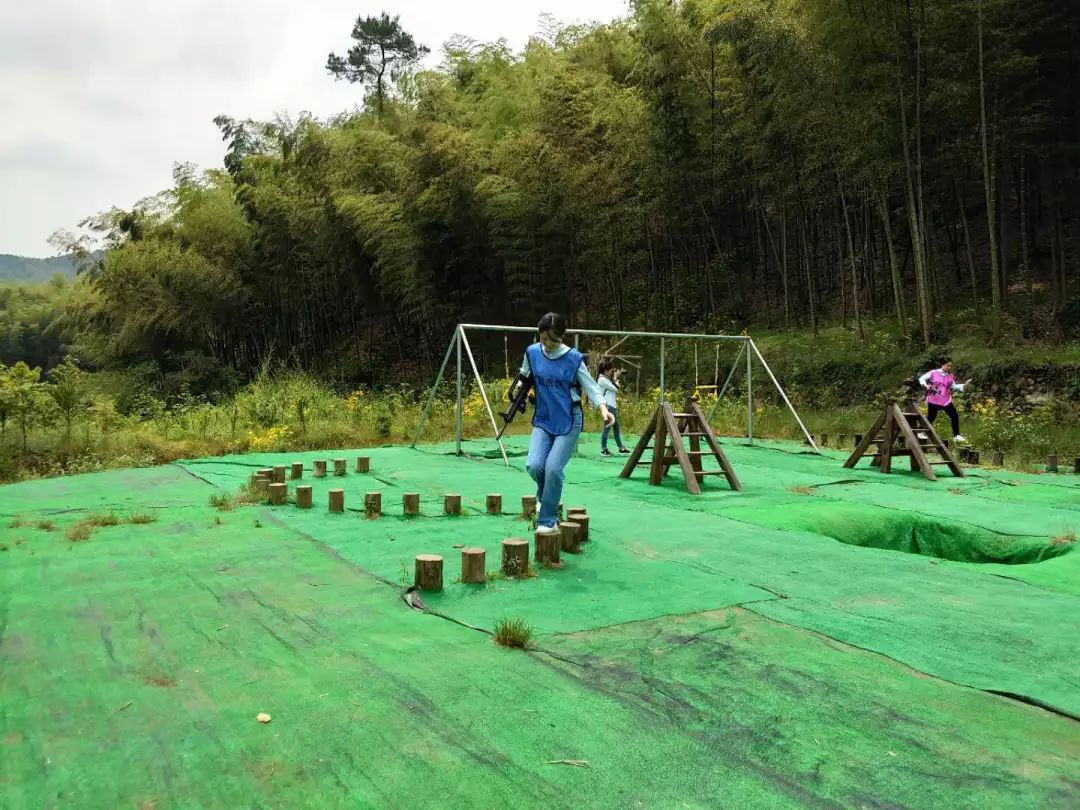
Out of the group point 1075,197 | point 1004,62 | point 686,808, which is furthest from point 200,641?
point 1075,197

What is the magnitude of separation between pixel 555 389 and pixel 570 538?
773 mm

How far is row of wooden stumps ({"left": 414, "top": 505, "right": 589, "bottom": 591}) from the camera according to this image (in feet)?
9.91

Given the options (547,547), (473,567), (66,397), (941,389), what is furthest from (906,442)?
(66,397)

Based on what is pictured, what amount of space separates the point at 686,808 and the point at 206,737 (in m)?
1.11

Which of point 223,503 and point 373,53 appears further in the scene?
point 373,53

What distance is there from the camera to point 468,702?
2.02 m

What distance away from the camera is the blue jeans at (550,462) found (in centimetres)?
393

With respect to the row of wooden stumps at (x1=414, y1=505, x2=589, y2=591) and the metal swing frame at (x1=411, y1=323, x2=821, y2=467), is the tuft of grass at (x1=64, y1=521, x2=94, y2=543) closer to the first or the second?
the row of wooden stumps at (x1=414, y1=505, x2=589, y2=591)

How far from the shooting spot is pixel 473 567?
3150 millimetres

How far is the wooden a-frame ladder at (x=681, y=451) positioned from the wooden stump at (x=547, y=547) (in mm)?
2576

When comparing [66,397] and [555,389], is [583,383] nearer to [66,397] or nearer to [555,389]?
[555,389]

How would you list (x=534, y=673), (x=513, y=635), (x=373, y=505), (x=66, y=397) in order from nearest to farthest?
1. (x=534, y=673)
2. (x=513, y=635)
3. (x=373, y=505)
4. (x=66, y=397)

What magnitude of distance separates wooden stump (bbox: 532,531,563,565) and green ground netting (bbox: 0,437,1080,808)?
0.09 metres

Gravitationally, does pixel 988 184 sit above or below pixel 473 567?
above
